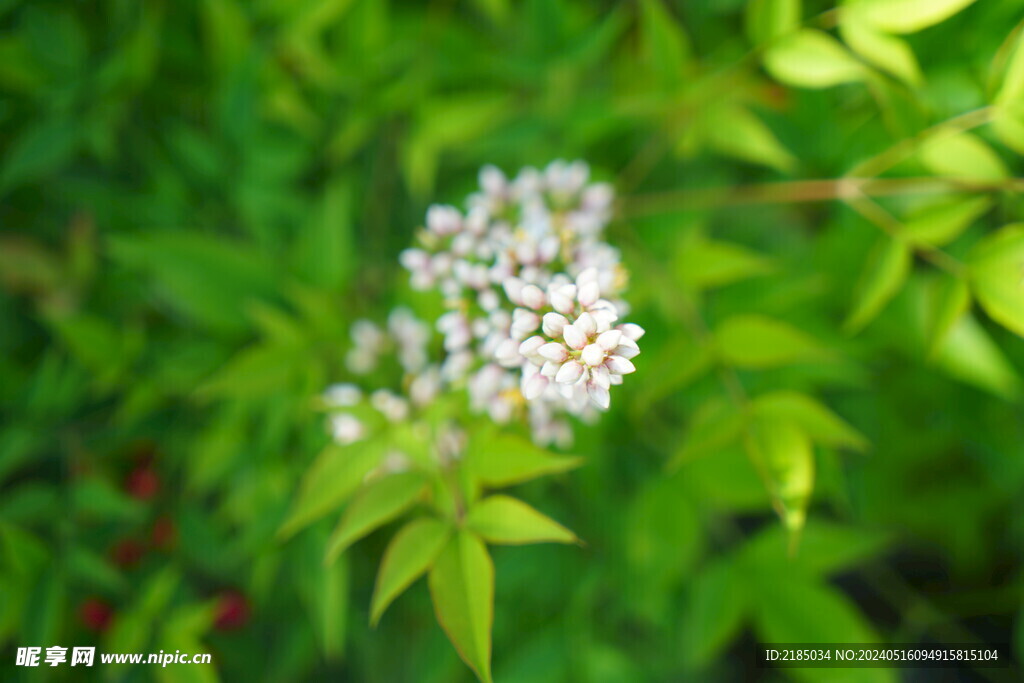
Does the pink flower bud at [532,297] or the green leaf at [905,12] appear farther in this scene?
the green leaf at [905,12]

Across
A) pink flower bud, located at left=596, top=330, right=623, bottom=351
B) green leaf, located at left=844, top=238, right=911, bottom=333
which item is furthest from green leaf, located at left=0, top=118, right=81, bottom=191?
green leaf, located at left=844, top=238, right=911, bottom=333

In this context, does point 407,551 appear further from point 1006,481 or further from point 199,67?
point 1006,481

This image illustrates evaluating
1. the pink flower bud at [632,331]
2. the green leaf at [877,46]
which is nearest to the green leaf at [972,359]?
the green leaf at [877,46]

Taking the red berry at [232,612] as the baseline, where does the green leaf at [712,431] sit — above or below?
above

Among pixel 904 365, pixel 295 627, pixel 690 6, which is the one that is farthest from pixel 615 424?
pixel 690 6

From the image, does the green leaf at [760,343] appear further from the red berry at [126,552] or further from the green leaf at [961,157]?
the red berry at [126,552]

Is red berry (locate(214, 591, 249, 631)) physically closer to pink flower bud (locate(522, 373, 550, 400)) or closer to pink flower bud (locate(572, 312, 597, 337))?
pink flower bud (locate(522, 373, 550, 400))

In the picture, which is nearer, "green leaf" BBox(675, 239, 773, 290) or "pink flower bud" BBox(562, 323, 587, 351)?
"pink flower bud" BBox(562, 323, 587, 351)
